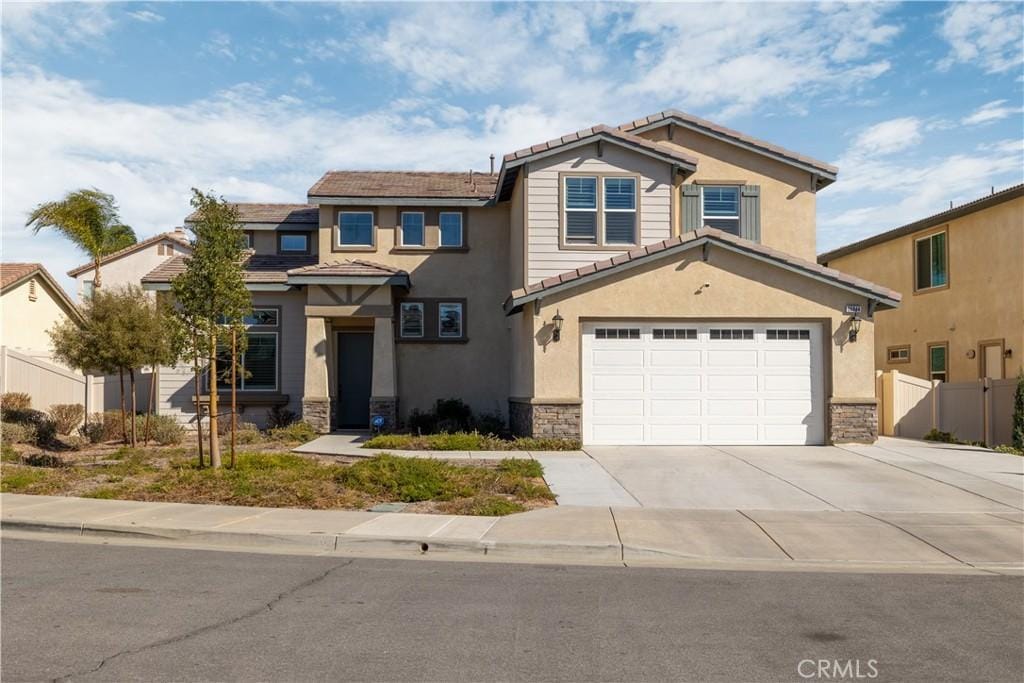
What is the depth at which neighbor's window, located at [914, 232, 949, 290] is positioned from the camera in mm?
24047

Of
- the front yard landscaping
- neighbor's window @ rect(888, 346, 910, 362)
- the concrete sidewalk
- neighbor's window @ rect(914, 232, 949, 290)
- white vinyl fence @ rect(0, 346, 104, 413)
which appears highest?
neighbor's window @ rect(914, 232, 949, 290)

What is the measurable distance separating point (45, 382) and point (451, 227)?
37.3 feet

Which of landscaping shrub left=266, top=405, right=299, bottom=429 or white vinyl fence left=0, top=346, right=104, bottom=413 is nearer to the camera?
white vinyl fence left=0, top=346, right=104, bottom=413

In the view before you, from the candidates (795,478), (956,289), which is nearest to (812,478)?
(795,478)

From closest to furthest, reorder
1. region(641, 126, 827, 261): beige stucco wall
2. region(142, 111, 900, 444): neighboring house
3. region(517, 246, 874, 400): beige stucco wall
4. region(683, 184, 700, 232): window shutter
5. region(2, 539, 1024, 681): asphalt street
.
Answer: region(2, 539, 1024, 681): asphalt street < region(517, 246, 874, 400): beige stucco wall < region(142, 111, 900, 444): neighboring house < region(683, 184, 700, 232): window shutter < region(641, 126, 827, 261): beige stucco wall

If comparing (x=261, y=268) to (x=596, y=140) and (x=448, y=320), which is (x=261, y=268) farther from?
(x=596, y=140)

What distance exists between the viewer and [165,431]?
19516 millimetres

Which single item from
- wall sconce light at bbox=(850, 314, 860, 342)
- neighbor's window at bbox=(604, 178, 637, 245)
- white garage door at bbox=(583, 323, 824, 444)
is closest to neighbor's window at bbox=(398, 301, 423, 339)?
neighbor's window at bbox=(604, 178, 637, 245)

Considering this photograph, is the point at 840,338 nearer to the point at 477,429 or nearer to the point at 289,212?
the point at 477,429

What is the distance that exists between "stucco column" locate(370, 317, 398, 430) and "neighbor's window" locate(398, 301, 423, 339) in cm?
133

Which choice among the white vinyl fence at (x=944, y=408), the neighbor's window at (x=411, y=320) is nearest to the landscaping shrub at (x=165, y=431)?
the neighbor's window at (x=411, y=320)

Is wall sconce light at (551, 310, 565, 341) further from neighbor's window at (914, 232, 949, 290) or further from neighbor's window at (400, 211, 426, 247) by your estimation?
neighbor's window at (914, 232, 949, 290)

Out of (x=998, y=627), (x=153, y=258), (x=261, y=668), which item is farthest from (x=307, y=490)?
(x=153, y=258)

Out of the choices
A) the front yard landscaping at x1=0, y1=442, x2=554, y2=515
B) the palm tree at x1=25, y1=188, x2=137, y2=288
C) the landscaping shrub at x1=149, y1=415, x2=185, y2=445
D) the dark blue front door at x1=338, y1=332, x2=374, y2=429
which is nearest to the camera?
the front yard landscaping at x1=0, y1=442, x2=554, y2=515
